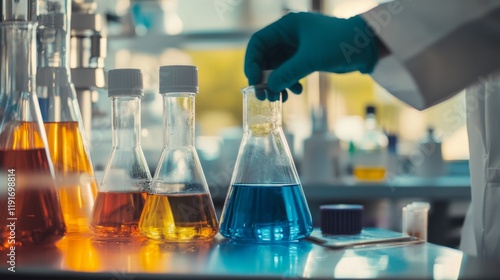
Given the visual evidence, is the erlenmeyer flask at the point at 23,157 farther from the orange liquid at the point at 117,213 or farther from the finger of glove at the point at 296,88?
the finger of glove at the point at 296,88

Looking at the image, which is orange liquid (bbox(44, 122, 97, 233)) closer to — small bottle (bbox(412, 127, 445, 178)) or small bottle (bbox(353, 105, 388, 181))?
small bottle (bbox(353, 105, 388, 181))

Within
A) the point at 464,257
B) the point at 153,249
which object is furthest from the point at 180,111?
the point at 464,257

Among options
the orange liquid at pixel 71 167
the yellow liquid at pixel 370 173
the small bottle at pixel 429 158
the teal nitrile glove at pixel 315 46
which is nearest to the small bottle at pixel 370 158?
the yellow liquid at pixel 370 173

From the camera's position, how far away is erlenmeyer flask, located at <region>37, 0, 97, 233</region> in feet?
3.14

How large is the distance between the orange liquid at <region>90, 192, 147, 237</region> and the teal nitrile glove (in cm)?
25

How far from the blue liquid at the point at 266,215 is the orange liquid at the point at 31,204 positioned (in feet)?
0.74

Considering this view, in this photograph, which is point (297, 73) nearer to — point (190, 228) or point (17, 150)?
point (190, 228)

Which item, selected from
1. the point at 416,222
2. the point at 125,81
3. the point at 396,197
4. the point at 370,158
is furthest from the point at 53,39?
the point at 370,158

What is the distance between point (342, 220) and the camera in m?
0.95

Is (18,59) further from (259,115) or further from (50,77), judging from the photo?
(259,115)

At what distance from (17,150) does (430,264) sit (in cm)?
Result: 54

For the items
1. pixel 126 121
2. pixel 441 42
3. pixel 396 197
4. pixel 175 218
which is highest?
pixel 441 42

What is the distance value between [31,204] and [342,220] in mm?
434

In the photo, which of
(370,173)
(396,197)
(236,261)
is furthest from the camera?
(370,173)
